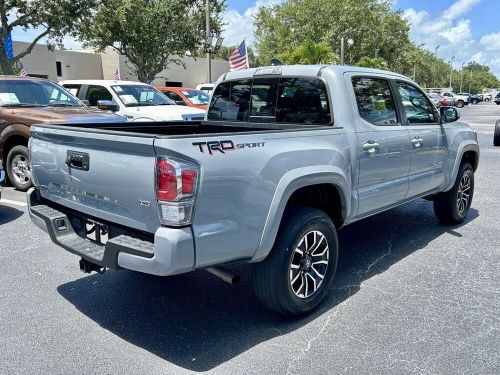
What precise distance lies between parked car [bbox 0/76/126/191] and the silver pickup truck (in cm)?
335

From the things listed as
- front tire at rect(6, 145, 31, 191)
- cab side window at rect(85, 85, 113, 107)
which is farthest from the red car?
front tire at rect(6, 145, 31, 191)

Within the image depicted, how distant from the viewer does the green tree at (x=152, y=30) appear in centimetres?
2447

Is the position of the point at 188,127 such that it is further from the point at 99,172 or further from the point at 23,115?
the point at 23,115

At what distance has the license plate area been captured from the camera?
3.23 metres

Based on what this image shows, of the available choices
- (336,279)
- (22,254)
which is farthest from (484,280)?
(22,254)

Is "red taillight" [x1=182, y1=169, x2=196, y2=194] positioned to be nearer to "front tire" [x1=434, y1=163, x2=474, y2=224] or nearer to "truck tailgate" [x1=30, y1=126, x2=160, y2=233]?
"truck tailgate" [x1=30, y1=126, x2=160, y2=233]

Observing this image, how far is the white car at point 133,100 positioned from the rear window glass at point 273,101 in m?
6.61

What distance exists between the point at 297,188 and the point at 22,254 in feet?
10.8

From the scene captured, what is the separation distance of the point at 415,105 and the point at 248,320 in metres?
3.09

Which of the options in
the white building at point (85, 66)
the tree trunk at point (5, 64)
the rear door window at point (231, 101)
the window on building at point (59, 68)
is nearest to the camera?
the rear door window at point (231, 101)

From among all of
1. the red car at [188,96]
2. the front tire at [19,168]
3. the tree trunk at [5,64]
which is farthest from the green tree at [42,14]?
the front tire at [19,168]

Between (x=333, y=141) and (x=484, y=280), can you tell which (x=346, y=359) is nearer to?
(x=333, y=141)

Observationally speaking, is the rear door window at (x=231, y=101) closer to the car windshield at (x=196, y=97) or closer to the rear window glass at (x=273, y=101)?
the rear window glass at (x=273, y=101)

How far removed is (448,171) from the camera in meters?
5.52
